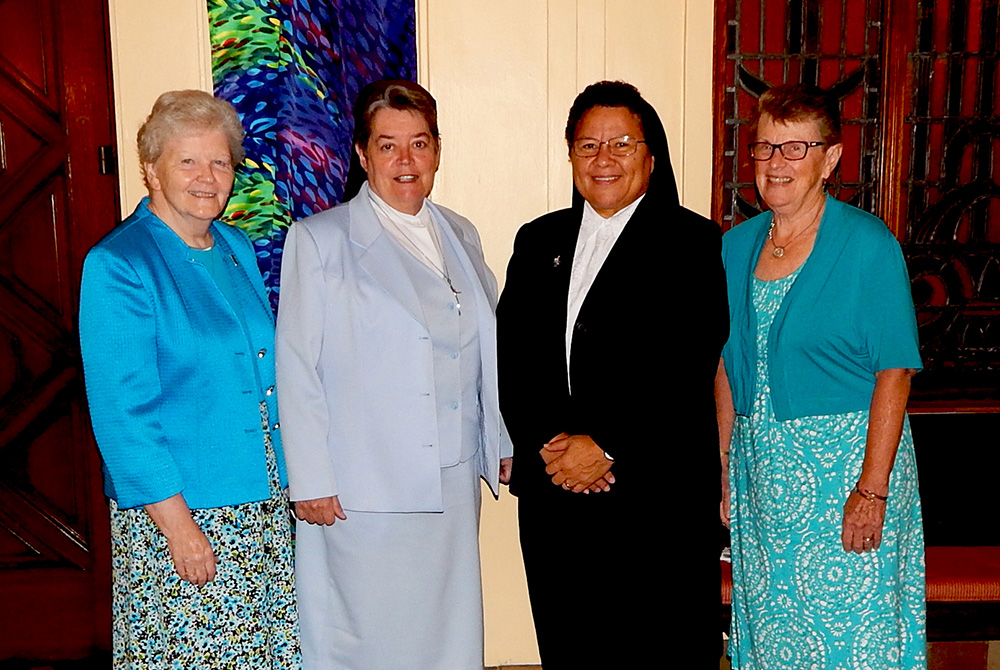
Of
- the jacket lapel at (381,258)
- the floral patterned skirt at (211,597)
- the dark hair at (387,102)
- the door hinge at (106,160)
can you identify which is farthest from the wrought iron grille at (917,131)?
the door hinge at (106,160)

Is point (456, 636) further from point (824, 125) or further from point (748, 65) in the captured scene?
point (748, 65)

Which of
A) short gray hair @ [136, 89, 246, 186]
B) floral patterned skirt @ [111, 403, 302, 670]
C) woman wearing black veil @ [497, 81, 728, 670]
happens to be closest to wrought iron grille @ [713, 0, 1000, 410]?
woman wearing black veil @ [497, 81, 728, 670]

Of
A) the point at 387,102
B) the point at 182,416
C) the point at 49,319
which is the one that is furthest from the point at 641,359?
the point at 49,319

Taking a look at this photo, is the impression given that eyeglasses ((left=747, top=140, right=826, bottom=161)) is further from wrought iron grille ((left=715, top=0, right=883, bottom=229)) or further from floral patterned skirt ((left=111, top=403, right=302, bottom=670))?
floral patterned skirt ((left=111, top=403, right=302, bottom=670))

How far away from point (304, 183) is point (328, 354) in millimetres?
815

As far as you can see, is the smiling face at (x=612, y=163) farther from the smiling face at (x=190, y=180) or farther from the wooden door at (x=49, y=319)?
the wooden door at (x=49, y=319)

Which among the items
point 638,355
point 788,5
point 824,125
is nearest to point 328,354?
point 638,355

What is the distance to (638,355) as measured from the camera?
2068mm

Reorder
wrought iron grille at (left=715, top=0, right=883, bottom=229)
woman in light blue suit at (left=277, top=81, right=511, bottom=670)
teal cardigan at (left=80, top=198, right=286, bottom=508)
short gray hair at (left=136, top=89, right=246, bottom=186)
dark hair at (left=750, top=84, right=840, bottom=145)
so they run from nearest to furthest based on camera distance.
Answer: teal cardigan at (left=80, top=198, right=286, bottom=508) → short gray hair at (left=136, top=89, right=246, bottom=186) → dark hair at (left=750, top=84, right=840, bottom=145) → woman in light blue suit at (left=277, top=81, right=511, bottom=670) → wrought iron grille at (left=715, top=0, right=883, bottom=229)

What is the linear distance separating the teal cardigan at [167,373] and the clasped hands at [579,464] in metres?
0.75

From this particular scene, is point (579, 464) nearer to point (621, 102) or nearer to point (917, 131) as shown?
point (621, 102)

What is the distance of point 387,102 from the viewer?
7.04ft

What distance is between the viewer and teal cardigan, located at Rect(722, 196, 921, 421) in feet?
6.46

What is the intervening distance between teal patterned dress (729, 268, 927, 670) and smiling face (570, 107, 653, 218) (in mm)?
424
